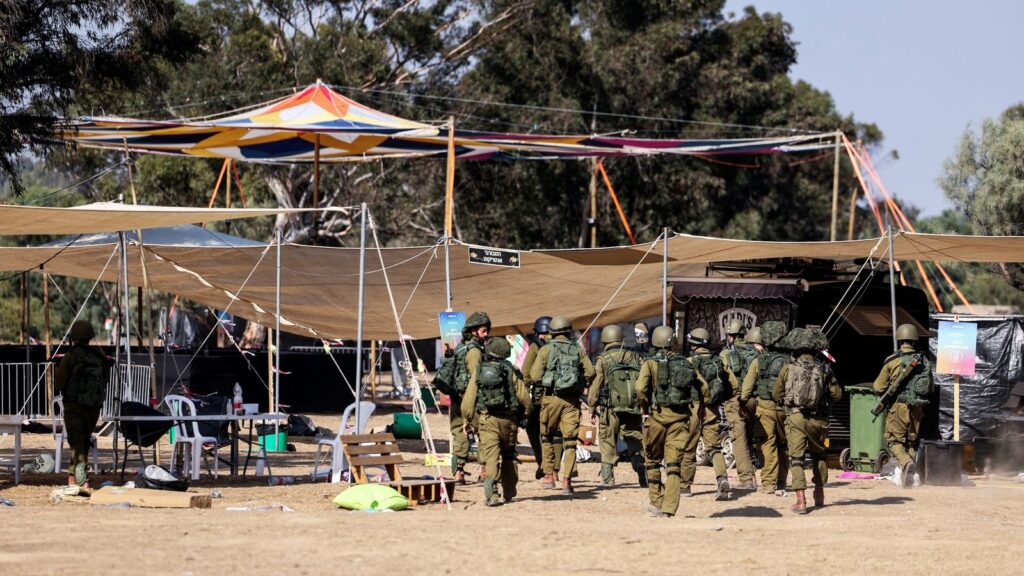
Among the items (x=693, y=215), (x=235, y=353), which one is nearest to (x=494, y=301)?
(x=235, y=353)

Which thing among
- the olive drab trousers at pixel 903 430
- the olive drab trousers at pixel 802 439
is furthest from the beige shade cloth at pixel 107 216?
the olive drab trousers at pixel 903 430

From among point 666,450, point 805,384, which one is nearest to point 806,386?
point 805,384

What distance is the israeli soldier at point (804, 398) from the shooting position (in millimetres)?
12695

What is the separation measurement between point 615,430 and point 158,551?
709 centimetres

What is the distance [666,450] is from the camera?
1195 cm

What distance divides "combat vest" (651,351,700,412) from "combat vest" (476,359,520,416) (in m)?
1.39

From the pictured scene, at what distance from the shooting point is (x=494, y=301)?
19.9 meters

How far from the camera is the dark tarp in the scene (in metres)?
21.0

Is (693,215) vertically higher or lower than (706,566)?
higher

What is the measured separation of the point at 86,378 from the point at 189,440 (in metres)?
1.43

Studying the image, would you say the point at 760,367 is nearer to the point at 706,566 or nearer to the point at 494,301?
the point at 706,566

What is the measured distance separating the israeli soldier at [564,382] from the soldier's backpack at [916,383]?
12.3 ft

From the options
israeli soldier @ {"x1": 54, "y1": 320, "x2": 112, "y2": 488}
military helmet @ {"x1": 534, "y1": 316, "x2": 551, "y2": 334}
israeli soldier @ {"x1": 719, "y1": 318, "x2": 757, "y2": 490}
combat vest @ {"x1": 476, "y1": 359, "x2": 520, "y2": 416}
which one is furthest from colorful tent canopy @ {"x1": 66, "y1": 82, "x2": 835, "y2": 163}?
combat vest @ {"x1": 476, "y1": 359, "x2": 520, "y2": 416}

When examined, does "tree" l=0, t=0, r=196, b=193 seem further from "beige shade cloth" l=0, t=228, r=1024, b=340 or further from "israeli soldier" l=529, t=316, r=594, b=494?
"israeli soldier" l=529, t=316, r=594, b=494
